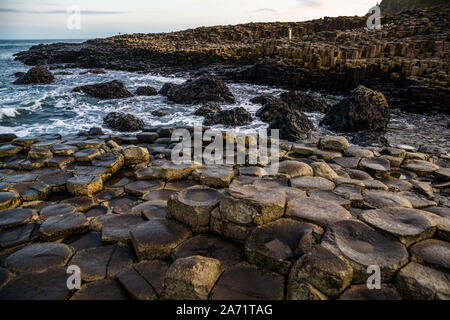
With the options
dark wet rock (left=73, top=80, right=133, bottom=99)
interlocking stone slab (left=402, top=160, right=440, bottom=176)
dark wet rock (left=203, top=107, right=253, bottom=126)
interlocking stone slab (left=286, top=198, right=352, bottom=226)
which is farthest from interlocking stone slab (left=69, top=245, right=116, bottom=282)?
dark wet rock (left=73, top=80, right=133, bottom=99)

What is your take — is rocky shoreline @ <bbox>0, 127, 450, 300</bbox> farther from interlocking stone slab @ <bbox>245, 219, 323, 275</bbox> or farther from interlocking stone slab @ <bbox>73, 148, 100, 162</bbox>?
interlocking stone slab @ <bbox>73, 148, 100, 162</bbox>

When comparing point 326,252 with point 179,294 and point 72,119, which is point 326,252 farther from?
point 72,119

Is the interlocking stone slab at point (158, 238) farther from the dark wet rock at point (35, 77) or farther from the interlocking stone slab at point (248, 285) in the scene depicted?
the dark wet rock at point (35, 77)

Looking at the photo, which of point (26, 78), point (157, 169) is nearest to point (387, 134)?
point (157, 169)

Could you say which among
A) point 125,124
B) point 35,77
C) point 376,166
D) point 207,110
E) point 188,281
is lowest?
point 188,281

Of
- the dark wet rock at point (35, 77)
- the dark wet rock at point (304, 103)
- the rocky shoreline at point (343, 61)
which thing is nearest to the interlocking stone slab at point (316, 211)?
the dark wet rock at point (304, 103)

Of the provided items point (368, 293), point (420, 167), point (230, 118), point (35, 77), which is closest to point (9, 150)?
point (230, 118)

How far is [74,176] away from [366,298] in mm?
3813

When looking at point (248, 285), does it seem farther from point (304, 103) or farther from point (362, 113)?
point (304, 103)

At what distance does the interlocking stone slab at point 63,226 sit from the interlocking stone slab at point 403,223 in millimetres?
2729

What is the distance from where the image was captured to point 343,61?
12.8 meters

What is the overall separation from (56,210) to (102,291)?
1.55 m

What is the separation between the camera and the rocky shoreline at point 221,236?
1.73m

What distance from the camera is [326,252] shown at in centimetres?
178
